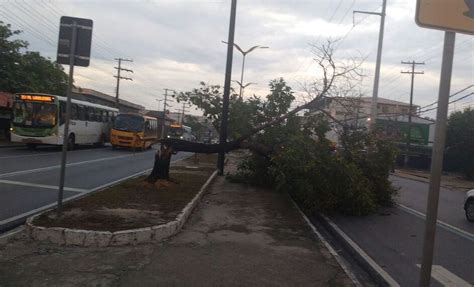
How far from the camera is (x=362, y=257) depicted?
8.23 m

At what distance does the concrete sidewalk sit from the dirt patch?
0.64 meters

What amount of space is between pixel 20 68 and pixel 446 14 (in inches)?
1420

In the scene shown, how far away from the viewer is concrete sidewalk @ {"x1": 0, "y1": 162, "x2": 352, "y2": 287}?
239 inches

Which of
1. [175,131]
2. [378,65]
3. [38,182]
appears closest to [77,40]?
[38,182]

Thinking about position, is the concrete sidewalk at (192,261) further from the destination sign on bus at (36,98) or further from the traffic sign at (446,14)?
the destination sign on bus at (36,98)

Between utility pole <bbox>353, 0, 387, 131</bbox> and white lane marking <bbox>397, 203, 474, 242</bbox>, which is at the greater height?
utility pole <bbox>353, 0, 387, 131</bbox>

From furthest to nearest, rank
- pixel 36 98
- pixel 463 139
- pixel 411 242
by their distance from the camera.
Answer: pixel 463 139 → pixel 36 98 → pixel 411 242

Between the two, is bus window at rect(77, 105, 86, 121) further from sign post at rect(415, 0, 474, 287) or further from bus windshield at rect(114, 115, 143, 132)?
sign post at rect(415, 0, 474, 287)

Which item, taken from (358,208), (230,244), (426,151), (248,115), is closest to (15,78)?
(248,115)

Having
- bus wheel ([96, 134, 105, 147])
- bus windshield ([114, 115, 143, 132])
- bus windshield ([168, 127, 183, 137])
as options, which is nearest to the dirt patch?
bus windshield ([114, 115, 143, 132])

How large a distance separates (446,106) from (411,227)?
8657 millimetres

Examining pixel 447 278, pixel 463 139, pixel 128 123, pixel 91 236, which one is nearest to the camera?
pixel 447 278

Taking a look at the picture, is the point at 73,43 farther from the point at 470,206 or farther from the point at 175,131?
the point at 175,131

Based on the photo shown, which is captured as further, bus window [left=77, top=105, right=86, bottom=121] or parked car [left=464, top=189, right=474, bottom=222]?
bus window [left=77, top=105, right=86, bottom=121]
